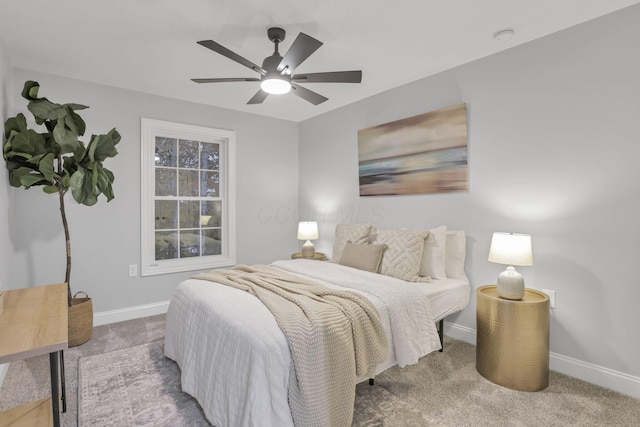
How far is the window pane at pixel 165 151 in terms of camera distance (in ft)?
12.8

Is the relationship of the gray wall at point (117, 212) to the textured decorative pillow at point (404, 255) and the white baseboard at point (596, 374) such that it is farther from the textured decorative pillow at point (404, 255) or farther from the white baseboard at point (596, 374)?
the white baseboard at point (596, 374)

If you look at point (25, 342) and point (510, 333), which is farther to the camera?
point (510, 333)

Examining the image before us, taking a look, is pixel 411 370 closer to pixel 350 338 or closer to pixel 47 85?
pixel 350 338

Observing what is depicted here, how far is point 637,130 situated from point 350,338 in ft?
7.40

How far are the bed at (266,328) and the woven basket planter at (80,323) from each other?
960mm

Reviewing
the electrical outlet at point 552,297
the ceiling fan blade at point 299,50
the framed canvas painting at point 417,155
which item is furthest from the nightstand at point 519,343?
the ceiling fan blade at point 299,50

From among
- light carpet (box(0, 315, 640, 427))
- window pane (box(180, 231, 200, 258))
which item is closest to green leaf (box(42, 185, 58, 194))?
light carpet (box(0, 315, 640, 427))

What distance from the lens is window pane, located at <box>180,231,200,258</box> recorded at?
4.12 metres

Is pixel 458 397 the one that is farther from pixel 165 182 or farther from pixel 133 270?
pixel 165 182

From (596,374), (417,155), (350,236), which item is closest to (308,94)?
(417,155)

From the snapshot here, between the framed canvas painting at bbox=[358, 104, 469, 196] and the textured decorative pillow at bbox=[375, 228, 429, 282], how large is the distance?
0.60m

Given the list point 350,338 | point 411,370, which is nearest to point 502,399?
point 411,370

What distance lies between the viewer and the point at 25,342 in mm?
1151

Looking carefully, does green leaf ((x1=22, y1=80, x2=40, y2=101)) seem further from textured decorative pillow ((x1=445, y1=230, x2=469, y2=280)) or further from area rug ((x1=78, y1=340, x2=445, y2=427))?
textured decorative pillow ((x1=445, y1=230, x2=469, y2=280))
